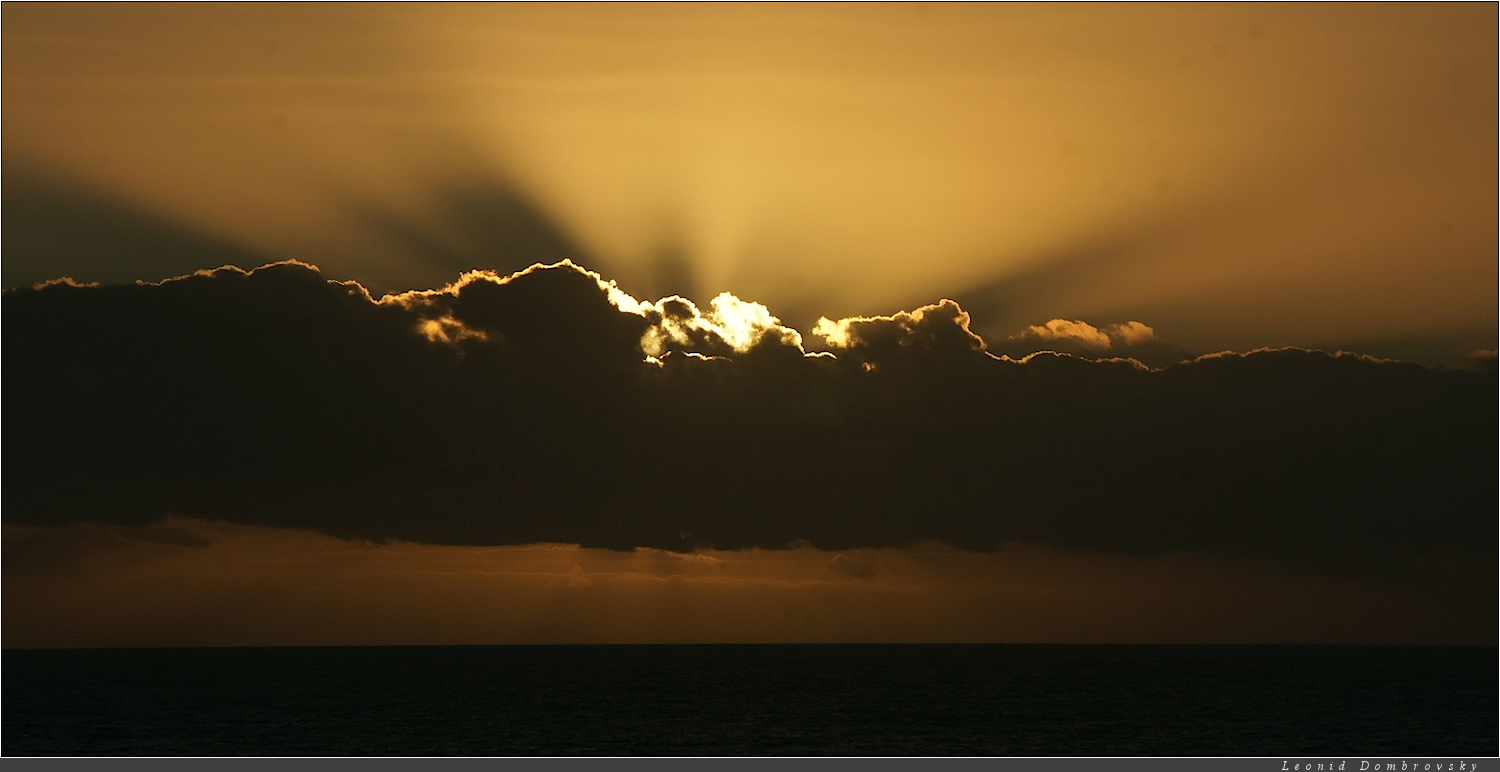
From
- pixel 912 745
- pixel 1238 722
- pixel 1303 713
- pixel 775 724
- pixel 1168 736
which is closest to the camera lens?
pixel 912 745

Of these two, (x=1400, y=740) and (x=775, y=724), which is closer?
(x=1400, y=740)

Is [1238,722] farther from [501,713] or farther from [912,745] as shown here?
[501,713]

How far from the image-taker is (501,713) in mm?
153500

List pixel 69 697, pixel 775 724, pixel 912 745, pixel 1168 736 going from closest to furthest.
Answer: pixel 912 745 → pixel 1168 736 → pixel 775 724 → pixel 69 697

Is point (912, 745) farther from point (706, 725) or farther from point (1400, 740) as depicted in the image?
point (1400, 740)

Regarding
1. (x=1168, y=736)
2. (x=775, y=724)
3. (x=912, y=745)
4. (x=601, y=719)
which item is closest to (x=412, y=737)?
(x=601, y=719)

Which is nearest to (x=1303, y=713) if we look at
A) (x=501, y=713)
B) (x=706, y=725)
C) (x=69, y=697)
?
(x=706, y=725)

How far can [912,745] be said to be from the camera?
12106 cm

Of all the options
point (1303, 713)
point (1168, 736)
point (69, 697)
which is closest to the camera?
point (1168, 736)

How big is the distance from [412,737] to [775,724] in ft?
119

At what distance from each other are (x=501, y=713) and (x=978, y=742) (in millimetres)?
57465
